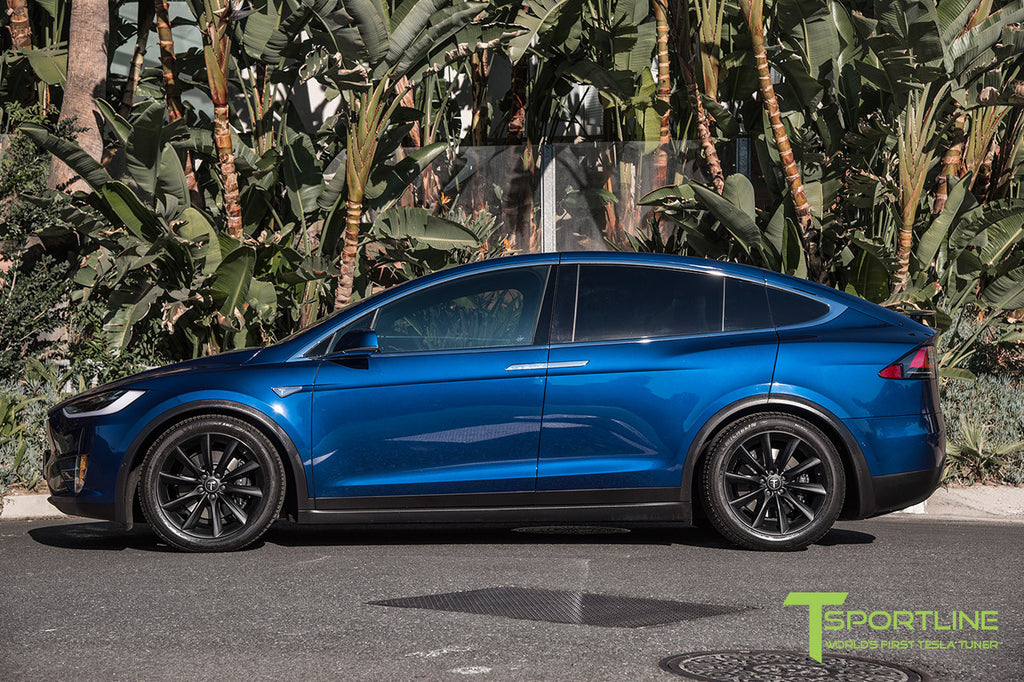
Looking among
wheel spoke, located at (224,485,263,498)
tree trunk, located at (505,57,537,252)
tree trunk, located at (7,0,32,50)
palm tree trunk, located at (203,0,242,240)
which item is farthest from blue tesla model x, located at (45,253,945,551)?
tree trunk, located at (7,0,32,50)

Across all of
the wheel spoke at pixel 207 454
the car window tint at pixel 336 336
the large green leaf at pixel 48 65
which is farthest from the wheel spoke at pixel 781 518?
the large green leaf at pixel 48 65

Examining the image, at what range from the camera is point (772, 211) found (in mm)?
11617

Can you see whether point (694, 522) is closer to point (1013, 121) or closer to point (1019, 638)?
point (1019, 638)

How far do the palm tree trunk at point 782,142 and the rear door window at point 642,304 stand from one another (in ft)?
13.5

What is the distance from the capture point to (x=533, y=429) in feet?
21.5

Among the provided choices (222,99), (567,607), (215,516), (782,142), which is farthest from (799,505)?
(222,99)

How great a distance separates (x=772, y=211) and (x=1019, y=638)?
23.6 ft

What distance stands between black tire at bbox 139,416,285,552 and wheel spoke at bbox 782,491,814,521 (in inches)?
110

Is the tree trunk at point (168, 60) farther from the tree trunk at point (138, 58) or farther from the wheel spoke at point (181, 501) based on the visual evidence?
the wheel spoke at point (181, 501)

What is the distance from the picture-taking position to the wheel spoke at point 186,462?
663cm

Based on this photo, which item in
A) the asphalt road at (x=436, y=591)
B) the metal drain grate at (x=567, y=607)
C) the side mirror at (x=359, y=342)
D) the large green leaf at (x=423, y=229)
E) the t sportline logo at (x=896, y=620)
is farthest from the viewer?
the large green leaf at (x=423, y=229)

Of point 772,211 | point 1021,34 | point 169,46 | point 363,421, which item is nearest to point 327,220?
point 169,46

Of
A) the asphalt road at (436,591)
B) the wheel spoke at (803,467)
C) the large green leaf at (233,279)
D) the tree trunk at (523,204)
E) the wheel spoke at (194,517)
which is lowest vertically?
the asphalt road at (436,591)

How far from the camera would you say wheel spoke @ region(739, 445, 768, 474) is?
6.64m
